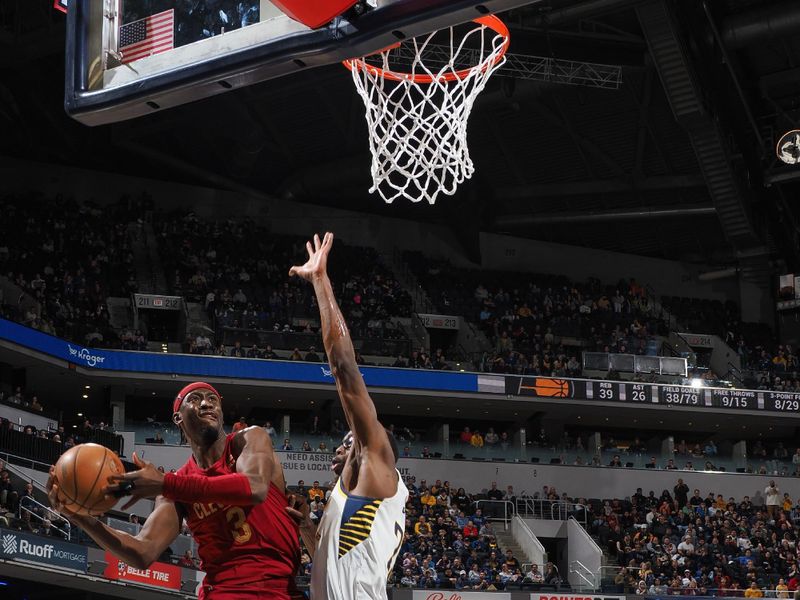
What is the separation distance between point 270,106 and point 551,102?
8214mm

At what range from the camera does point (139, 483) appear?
13.9 feet

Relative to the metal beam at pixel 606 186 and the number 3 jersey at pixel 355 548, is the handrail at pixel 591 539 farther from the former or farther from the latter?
the number 3 jersey at pixel 355 548

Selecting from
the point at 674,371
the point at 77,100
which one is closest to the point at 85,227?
the point at 674,371

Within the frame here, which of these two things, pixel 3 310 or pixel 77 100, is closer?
pixel 77 100

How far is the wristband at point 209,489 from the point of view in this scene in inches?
169

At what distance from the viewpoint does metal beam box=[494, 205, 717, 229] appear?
3500 cm

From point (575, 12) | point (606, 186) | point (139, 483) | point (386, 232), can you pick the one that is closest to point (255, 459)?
point (139, 483)

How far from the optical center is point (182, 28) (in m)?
5.71

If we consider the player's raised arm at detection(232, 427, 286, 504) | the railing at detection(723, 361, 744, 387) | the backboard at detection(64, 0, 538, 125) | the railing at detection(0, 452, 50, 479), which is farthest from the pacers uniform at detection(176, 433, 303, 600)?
the railing at detection(723, 361, 744, 387)

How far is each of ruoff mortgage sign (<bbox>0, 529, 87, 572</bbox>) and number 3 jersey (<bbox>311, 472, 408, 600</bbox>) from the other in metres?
13.7

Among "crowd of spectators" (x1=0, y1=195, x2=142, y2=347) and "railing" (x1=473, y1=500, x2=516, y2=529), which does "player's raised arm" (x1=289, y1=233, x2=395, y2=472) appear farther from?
"railing" (x1=473, y1=500, x2=516, y2=529)

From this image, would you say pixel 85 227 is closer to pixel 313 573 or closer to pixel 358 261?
pixel 358 261

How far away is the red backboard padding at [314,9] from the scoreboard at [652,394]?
27.3 m

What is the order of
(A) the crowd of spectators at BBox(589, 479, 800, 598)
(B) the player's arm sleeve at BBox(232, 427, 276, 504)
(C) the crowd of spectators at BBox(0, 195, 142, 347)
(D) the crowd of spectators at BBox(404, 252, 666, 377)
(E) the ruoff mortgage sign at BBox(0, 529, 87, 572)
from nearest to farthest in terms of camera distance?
1. (B) the player's arm sleeve at BBox(232, 427, 276, 504)
2. (E) the ruoff mortgage sign at BBox(0, 529, 87, 572)
3. (A) the crowd of spectators at BBox(589, 479, 800, 598)
4. (C) the crowd of spectators at BBox(0, 195, 142, 347)
5. (D) the crowd of spectators at BBox(404, 252, 666, 377)
